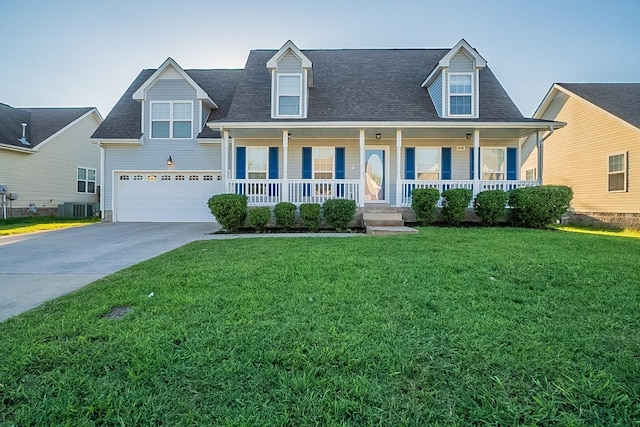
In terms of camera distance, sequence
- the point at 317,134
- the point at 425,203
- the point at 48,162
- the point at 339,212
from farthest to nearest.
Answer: the point at 48,162 < the point at 317,134 < the point at 425,203 < the point at 339,212

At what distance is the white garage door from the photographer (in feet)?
44.7

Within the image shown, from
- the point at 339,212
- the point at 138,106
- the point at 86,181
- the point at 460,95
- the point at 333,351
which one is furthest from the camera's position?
the point at 86,181

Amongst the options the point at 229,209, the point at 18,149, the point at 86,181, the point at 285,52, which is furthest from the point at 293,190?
the point at 86,181

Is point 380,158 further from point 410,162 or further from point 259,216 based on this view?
point 259,216

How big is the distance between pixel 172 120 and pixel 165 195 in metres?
3.17

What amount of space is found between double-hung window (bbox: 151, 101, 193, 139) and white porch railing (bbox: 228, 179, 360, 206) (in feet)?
14.7

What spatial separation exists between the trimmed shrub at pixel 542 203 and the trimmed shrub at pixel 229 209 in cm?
855

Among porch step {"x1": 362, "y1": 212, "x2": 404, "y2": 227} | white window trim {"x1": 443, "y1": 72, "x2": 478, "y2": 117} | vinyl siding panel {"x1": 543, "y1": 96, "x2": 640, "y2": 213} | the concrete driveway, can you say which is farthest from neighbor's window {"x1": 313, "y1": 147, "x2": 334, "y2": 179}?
vinyl siding panel {"x1": 543, "y1": 96, "x2": 640, "y2": 213}

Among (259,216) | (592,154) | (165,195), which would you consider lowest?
(259,216)

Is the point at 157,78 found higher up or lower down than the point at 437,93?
higher up

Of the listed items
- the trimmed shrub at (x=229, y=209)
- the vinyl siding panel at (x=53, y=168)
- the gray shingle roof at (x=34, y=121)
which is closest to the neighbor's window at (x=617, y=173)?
the trimmed shrub at (x=229, y=209)

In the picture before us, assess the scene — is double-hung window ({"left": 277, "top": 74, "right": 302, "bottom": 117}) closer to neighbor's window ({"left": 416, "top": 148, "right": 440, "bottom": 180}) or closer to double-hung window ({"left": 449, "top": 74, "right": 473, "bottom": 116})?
neighbor's window ({"left": 416, "top": 148, "right": 440, "bottom": 180})

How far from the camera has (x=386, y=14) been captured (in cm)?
1366

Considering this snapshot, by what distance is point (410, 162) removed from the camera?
12.8m
